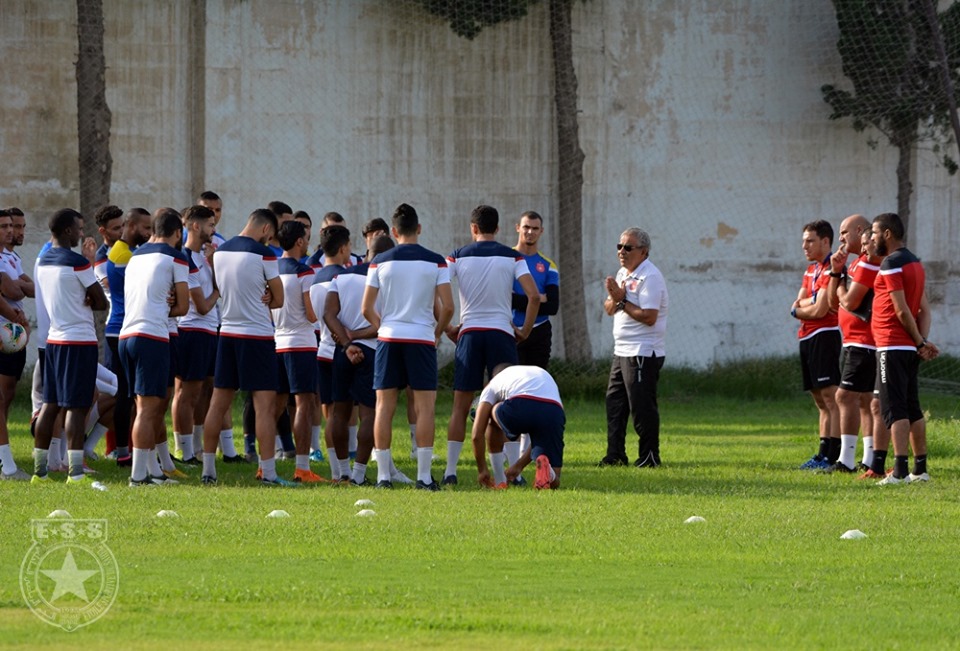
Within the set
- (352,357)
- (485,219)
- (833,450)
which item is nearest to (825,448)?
(833,450)

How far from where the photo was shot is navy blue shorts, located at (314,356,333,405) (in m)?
13.1

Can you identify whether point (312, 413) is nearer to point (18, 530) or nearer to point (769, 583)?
point (18, 530)

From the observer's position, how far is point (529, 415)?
37.7 feet

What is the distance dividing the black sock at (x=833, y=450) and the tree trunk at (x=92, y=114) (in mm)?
12065

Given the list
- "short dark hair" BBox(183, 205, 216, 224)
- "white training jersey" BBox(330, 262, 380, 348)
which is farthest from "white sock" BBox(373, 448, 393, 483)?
"short dark hair" BBox(183, 205, 216, 224)

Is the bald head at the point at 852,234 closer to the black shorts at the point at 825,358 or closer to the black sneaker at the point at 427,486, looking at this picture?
the black shorts at the point at 825,358

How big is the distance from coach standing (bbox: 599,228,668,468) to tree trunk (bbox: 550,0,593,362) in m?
10.3

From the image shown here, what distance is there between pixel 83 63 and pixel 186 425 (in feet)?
32.1

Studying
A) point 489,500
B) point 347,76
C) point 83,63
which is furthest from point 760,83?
point 489,500

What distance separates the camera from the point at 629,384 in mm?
14031

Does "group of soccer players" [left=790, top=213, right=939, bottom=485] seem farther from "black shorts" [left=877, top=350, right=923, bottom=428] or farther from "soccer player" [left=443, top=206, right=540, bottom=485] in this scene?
"soccer player" [left=443, top=206, right=540, bottom=485]

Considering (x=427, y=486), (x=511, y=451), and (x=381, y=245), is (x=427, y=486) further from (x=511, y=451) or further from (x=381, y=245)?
(x=381, y=245)

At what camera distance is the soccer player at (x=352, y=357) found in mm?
12352

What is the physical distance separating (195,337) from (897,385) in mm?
6056
